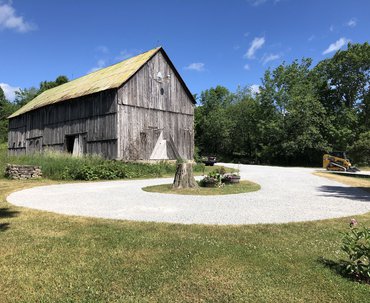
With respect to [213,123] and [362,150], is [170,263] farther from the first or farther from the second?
[213,123]

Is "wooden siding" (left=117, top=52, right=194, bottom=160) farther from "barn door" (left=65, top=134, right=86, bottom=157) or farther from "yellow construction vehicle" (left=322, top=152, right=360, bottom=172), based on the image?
"yellow construction vehicle" (left=322, top=152, right=360, bottom=172)

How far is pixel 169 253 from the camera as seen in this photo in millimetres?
5188

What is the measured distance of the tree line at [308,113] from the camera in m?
42.8

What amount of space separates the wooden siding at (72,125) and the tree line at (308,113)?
2643cm

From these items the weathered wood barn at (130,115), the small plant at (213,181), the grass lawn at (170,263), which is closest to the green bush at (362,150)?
the weathered wood barn at (130,115)

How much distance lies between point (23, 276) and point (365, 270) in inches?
175

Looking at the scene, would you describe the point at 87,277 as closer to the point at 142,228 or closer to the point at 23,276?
the point at 23,276

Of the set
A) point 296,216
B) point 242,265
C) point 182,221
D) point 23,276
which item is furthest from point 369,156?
point 23,276

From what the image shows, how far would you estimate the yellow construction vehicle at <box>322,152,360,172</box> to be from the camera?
93.4 ft

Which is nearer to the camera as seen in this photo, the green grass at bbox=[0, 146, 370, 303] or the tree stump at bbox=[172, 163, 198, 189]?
the green grass at bbox=[0, 146, 370, 303]

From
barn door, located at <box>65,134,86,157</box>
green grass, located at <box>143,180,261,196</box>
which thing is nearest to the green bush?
green grass, located at <box>143,180,261,196</box>

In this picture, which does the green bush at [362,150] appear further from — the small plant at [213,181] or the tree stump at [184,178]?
the tree stump at [184,178]

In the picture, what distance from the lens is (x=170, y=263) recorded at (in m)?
4.78

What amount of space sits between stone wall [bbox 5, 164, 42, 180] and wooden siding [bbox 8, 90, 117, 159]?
6.37 meters
